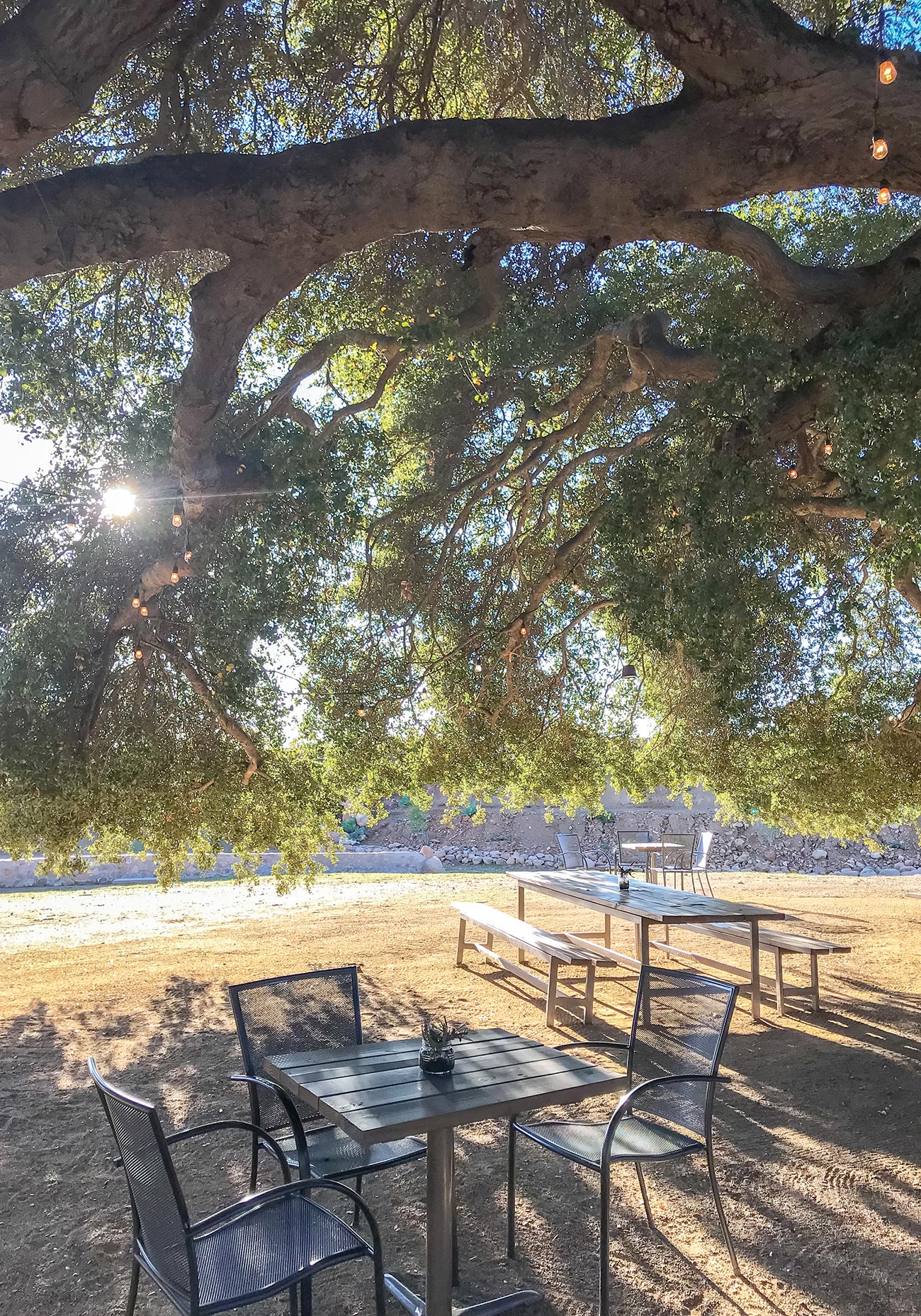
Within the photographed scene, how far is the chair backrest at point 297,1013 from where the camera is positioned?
134 inches

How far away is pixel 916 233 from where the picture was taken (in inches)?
155

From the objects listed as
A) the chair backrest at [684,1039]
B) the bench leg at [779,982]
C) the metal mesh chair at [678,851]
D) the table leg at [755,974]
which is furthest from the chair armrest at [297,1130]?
the metal mesh chair at [678,851]

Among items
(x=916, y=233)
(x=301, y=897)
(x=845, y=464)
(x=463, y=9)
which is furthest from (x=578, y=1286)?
(x=301, y=897)

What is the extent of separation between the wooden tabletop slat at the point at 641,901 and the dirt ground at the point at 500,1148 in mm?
854

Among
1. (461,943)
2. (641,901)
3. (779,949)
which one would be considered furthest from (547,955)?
(461,943)

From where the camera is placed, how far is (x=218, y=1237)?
2488mm

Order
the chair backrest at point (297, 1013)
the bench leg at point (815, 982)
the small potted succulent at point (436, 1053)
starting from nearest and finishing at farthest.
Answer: the small potted succulent at point (436, 1053) → the chair backrest at point (297, 1013) → the bench leg at point (815, 982)

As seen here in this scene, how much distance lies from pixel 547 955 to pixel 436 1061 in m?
3.59

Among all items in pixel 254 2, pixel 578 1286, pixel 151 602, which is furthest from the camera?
pixel 151 602

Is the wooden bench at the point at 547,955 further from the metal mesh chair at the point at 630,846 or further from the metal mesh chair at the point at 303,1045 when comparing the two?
the metal mesh chair at the point at 630,846

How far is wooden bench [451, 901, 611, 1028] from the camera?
6.30m

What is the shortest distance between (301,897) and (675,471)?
35.4ft

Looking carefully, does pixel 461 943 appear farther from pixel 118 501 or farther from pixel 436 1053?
pixel 436 1053

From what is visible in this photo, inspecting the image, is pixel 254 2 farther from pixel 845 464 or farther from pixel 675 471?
pixel 845 464
